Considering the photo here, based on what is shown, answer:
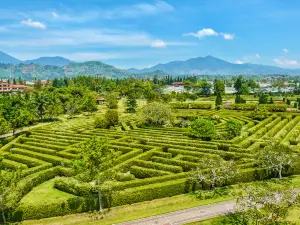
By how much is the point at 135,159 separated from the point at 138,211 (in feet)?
40.7

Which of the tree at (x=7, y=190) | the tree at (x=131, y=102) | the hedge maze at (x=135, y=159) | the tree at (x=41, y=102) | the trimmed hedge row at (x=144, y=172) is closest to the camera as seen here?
the tree at (x=7, y=190)

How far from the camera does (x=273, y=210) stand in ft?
71.8

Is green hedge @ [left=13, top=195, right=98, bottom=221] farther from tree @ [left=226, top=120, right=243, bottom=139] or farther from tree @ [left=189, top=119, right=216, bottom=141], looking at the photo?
tree @ [left=226, top=120, right=243, bottom=139]

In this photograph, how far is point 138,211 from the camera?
94.2ft

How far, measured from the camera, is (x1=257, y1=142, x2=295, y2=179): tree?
35.0m

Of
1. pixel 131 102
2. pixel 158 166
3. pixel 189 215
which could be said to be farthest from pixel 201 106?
pixel 189 215

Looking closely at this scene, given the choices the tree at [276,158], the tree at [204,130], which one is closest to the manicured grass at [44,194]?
the tree at [276,158]

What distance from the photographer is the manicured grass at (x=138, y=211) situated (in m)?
27.1

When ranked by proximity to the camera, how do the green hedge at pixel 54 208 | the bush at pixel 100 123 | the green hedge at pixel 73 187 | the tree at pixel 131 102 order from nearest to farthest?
1. the green hedge at pixel 54 208
2. the green hedge at pixel 73 187
3. the bush at pixel 100 123
4. the tree at pixel 131 102

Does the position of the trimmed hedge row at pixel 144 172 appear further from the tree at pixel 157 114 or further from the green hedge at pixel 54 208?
the tree at pixel 157 114

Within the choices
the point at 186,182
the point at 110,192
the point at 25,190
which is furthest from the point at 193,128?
the point at 25,190

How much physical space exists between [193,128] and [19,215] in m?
35.4

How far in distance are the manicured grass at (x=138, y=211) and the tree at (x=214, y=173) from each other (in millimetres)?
2265

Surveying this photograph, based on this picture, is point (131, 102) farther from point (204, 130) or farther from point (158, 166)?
point (158, 166)
